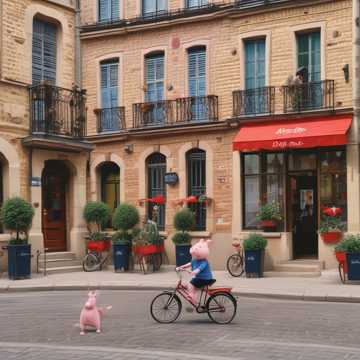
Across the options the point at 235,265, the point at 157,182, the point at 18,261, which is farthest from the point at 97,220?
the point at 235,265

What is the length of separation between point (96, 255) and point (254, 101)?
21.9ft

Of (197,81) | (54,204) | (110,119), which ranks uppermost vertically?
(197,81)

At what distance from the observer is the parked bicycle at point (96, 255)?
21.5 meters

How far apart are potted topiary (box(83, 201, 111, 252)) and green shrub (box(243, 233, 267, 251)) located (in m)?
5.04

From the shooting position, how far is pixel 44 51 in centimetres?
2177

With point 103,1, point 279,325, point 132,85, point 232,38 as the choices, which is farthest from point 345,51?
point 279,325

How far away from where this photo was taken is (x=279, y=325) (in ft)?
35.6

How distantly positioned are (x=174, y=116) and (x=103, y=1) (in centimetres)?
513

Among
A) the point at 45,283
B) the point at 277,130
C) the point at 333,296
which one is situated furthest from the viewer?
the point at 277,130

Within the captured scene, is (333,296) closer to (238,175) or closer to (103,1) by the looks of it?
(238,175)

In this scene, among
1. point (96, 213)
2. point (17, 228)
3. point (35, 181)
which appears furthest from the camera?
point (96, 213)

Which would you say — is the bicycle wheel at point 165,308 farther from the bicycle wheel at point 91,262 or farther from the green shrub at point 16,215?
the bicycle wheel at point 91,262

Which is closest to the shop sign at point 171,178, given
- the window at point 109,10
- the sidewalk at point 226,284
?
the sidewalk at point 226,284

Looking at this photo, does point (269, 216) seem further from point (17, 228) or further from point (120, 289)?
point (17, 228)
